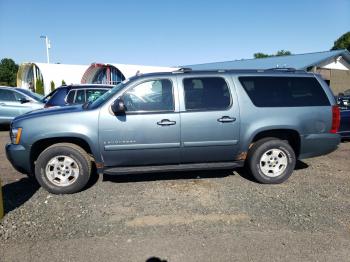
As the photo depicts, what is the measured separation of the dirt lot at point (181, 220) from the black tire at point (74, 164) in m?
0.15

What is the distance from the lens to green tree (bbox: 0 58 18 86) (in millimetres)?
79312

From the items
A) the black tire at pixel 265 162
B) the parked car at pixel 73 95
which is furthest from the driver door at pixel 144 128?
the parked car at pixel 73 95

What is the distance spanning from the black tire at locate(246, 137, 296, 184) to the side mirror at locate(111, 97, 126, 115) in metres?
2.20

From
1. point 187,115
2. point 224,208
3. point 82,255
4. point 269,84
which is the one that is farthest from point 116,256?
point 269,84

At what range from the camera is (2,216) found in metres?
4.00

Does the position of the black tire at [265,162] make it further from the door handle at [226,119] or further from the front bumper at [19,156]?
the front bumper at [19,156]

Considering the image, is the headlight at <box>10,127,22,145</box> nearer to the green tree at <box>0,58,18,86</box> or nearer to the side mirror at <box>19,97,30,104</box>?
the side mirror at <box>19,97,30,104</box>

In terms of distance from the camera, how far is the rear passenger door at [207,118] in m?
5.00

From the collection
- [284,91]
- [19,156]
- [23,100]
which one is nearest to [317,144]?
[284,91]

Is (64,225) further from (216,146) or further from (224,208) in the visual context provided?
(216,146)

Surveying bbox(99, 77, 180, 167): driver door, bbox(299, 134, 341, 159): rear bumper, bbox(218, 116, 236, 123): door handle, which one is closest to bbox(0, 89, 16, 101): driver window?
bbox(99, 77, 180, 167): driver door

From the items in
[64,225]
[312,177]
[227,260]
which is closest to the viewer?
[227,260]

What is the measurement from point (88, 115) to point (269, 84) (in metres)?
2.95

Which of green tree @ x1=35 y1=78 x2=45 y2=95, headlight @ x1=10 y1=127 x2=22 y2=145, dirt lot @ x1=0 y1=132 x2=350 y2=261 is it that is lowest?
dirt lot @ x1=0 y1=132 x2=350 y2=261
